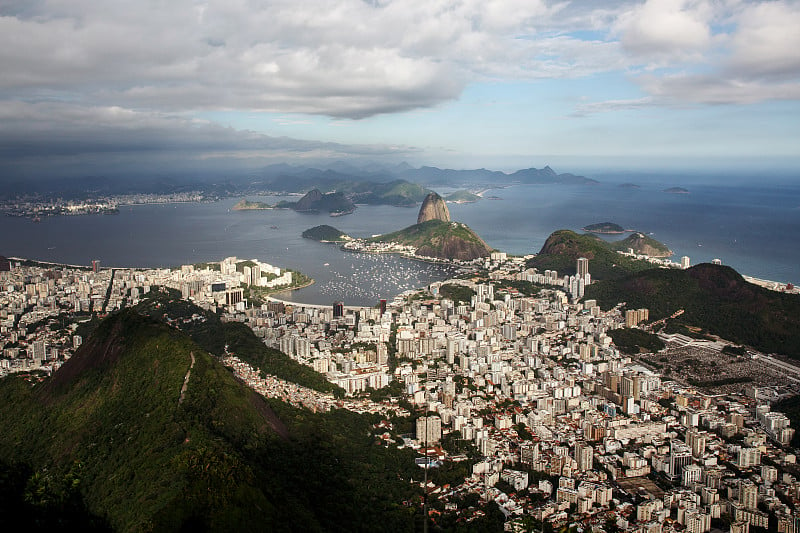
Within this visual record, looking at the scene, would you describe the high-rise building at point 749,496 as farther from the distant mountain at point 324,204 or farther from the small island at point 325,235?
the distant mountain at point 324,204

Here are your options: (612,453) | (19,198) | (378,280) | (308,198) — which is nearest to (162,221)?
(308,198)

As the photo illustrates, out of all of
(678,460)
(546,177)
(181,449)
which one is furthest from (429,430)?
(546,177)

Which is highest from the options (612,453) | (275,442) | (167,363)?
(167,363)

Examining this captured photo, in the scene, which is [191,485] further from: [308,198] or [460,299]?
[308,198]

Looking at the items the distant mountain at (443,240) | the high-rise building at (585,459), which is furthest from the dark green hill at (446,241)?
the high-rise building at (585,459)

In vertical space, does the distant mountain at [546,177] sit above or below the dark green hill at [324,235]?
above

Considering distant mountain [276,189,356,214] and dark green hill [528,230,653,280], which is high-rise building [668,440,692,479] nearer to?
dark green hill [528,230,653,280]

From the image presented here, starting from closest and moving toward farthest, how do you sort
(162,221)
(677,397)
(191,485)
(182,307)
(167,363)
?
(191,485) → (167,363) → (677,397) → (182,307) → (162,221)
